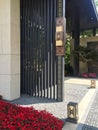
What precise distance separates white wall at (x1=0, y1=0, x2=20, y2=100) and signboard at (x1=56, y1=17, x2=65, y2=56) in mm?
1473

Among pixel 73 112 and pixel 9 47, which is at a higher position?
pixel 9 47

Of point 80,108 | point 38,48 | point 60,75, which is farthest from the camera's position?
point 38,48

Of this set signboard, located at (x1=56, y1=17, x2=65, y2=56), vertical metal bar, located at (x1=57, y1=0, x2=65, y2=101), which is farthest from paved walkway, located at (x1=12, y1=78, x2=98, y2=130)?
signboard, located at (x1=56, y1=17, x2=65, y2=56)

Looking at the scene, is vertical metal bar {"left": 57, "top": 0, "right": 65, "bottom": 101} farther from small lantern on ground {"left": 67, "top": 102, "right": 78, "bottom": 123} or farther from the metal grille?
small lantern on ground {"left": 67, "top": 102, "right": 78, "bottom": 123}

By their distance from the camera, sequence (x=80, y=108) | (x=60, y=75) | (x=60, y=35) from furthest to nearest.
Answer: (x=60, y=75)
(x=60, y=35)
(x=80, y=108)

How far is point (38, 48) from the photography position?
739 cm

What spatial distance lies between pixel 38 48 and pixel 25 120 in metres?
3.79

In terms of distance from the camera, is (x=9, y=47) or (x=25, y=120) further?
(x=9, y=47)

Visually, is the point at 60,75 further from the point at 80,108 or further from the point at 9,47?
the point at 9,47

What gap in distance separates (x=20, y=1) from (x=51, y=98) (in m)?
3.83

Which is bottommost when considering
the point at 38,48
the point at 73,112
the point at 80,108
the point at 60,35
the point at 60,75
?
the point at 80,108

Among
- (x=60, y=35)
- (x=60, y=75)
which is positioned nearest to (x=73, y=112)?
(x=60, y=75)

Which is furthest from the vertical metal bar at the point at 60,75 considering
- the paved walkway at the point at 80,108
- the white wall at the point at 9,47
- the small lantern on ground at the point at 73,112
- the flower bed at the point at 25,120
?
the flower bed at the point at 25,120

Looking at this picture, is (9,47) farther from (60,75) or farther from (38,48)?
(60,75)
